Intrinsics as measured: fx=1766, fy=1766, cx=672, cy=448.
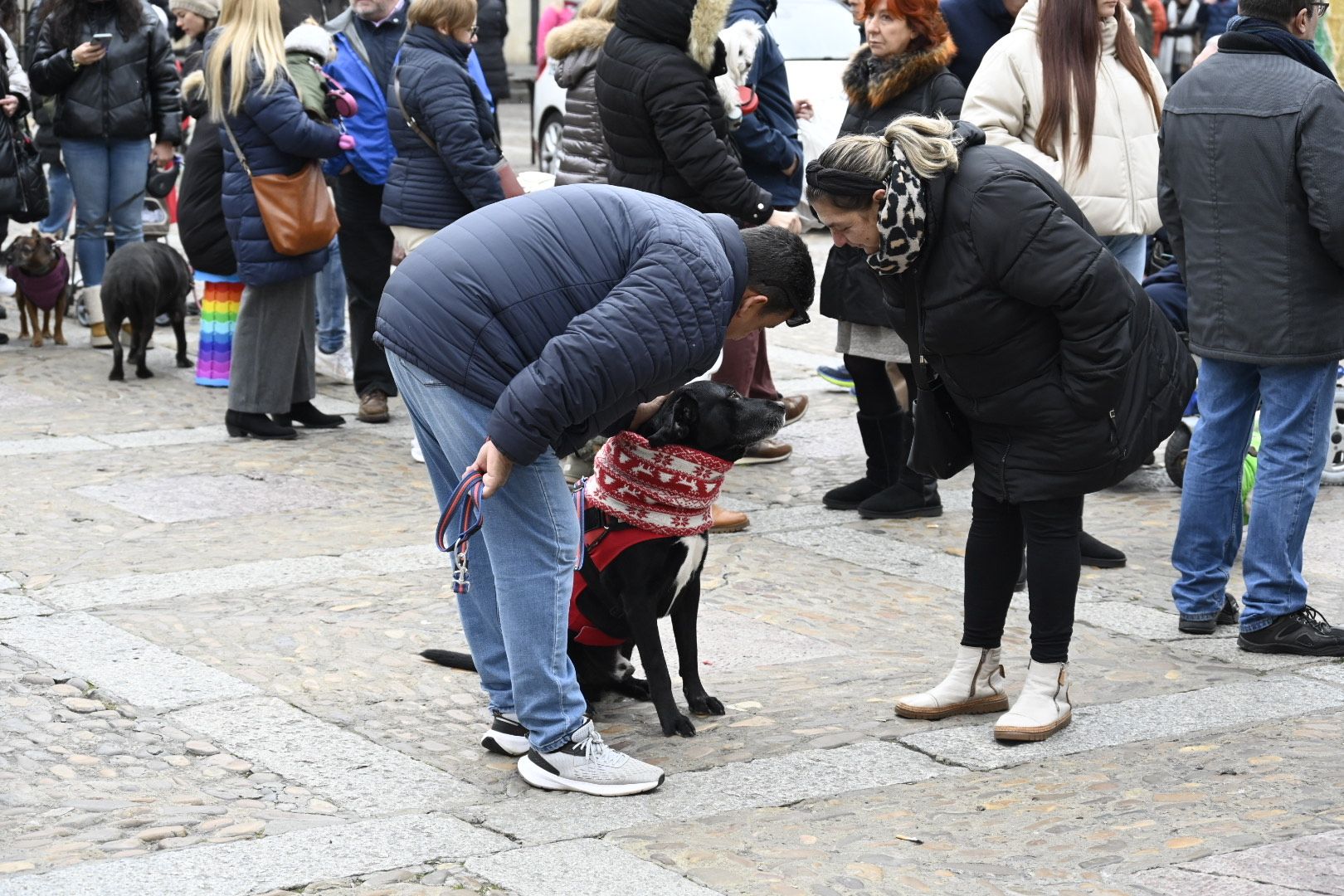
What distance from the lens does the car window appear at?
1596 centimetres

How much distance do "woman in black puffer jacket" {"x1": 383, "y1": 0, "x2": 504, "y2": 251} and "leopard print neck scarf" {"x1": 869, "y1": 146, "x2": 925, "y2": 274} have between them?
11.8 feet

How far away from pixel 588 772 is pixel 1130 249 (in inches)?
143

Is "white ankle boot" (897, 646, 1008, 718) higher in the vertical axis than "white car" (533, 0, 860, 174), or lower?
lower

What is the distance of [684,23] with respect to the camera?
6.94 m

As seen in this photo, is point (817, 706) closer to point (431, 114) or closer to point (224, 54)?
point (431, 114)

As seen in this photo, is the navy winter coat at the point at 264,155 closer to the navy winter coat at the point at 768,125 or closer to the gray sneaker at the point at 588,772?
the navy winter coat at the point at 768,125

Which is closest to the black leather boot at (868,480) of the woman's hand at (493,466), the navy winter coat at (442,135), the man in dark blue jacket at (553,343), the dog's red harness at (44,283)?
the navy winter coat at (442,135)

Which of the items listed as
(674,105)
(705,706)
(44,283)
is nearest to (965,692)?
(705,706)

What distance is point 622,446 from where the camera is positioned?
463cm

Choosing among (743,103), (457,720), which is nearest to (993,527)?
(457,720)

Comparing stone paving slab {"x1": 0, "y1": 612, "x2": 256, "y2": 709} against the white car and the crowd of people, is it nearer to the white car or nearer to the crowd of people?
the crowd of people

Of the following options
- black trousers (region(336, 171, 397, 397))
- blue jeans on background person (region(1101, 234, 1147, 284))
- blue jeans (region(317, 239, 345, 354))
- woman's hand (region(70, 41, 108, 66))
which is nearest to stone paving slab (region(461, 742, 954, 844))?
blue jeans on background person (region(1101, 234, 1147, 284))

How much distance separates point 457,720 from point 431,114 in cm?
361

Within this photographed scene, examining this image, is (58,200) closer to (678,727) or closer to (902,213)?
(678,727)
